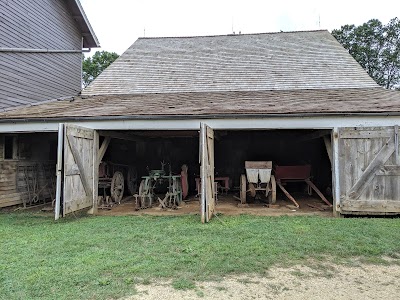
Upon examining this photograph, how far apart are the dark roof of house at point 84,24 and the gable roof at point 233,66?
1.78m

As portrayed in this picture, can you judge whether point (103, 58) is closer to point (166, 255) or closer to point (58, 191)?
point (58, 191)

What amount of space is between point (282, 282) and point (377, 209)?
450 cm

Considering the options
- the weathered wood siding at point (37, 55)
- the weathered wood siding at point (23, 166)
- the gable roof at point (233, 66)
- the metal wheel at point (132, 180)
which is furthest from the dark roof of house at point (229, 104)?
the metal wheel at point (132, 180)

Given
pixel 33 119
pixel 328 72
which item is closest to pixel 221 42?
pixel 328 72

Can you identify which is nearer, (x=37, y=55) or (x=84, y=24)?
(x=37, y=55)

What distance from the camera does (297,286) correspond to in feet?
10.7

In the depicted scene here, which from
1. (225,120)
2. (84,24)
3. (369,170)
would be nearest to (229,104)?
(225,120)

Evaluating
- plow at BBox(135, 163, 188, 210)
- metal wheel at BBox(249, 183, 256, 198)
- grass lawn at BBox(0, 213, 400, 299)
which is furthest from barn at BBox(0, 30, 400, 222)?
metal wheel at BBox(249, 183, 256, 198)

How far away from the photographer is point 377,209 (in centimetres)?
667

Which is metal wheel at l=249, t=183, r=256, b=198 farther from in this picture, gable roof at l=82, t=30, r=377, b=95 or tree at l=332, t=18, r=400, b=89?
tree at l=332, t=18, r=400, b=89

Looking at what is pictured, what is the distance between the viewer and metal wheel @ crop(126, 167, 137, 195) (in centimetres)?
1060

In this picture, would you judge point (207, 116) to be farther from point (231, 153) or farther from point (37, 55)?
point (37, 55)

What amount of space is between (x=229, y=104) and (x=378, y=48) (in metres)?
22.4

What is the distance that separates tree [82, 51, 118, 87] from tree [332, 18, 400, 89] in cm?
2167
